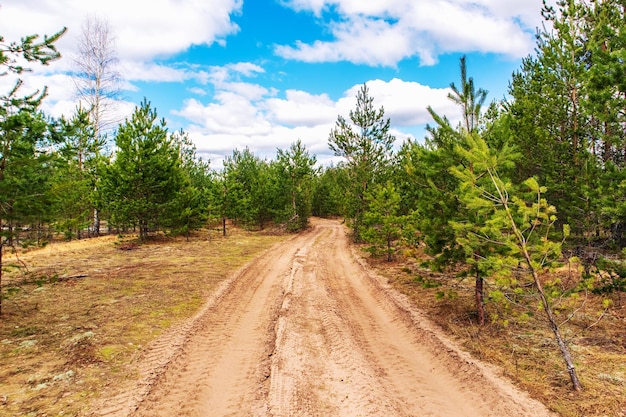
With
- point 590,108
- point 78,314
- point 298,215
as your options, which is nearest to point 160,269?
point 78,314

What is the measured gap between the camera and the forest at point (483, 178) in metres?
6.39

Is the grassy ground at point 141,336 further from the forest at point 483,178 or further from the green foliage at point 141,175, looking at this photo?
the green foliage at point 141,175

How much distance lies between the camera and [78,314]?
923 cm

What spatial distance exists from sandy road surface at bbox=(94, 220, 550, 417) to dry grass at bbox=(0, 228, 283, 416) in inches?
27.4

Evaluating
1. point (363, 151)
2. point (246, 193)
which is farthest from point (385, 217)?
point (246, 193)

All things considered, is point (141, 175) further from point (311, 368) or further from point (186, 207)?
point (311, 368)

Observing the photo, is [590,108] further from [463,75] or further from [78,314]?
[78,314]

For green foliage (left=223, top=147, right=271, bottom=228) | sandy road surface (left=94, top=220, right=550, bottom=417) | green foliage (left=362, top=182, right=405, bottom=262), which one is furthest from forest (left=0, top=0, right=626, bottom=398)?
green foliage (left=223, top=147, right=271, bottom=228)

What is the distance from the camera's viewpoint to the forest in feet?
21.0

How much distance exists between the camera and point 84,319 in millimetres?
8836

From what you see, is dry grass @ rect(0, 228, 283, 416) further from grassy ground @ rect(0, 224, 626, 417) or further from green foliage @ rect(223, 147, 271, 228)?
green foliage @ rect(223, 147, 271, 228)

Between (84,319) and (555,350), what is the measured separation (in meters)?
11.4

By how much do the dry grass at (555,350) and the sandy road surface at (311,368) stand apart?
1.54ft

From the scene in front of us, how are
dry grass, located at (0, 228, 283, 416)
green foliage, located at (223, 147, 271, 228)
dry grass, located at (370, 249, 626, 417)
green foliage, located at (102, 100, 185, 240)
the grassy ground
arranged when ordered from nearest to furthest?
dry grass, located at (370, 249, 626, 417), the grassy ground, dry grass, located at (0, 228, 283, 416), green foliage, located at (102, 100, 185, 240), green foliage, located at (223, 147, 271, 228)
